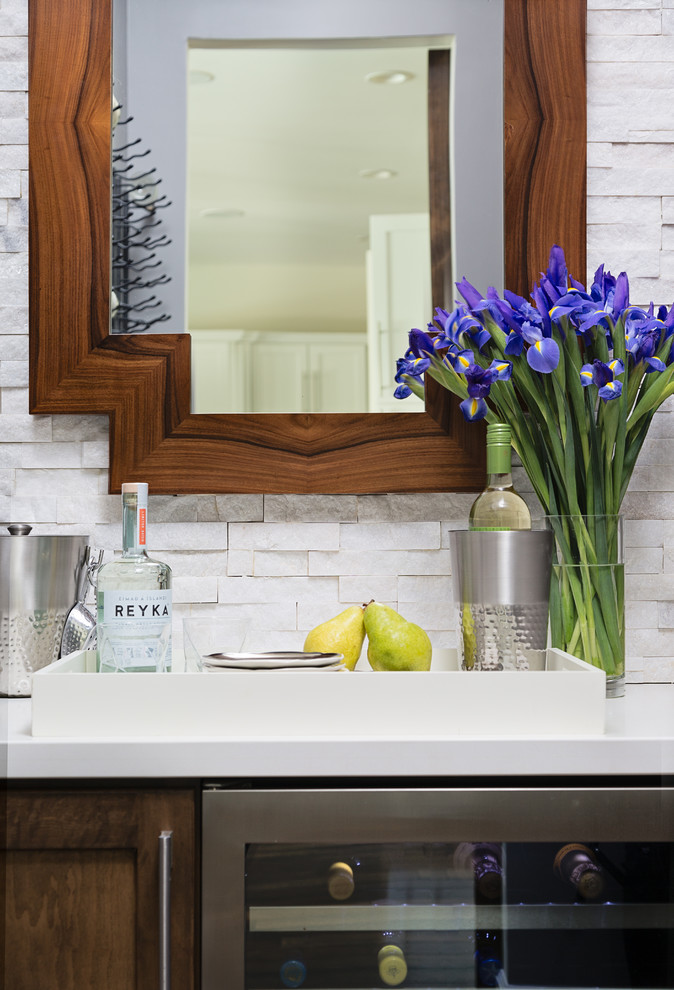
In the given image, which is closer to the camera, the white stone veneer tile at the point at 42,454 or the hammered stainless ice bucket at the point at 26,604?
the hammered stainless ice bucket at the point at 26,604

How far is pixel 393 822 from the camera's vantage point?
0.83m

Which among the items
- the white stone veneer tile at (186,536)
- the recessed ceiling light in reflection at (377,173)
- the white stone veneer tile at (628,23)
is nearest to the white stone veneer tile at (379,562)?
the white stone veneer tile at (186,536)

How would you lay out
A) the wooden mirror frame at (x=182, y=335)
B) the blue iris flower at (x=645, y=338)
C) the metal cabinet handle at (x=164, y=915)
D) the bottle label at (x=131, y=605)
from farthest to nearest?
the wooden mirror frame at (x=182, y=335) < the blue iris flower at (x=645, y=338) < the bottle label at (x=131, y=605) < the metal cabinet handle at (x=164, y=915)

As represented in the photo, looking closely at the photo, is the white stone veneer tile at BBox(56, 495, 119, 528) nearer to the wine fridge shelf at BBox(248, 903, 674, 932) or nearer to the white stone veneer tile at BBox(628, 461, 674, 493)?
the wine fridge shelf at BBox(248, 903, 674, 932)

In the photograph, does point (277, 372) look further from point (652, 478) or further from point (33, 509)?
point (652, 478)

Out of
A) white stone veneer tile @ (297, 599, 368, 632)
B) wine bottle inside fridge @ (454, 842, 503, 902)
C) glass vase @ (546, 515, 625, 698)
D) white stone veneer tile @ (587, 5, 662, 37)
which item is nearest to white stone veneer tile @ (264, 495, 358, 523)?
white stone veneer tile @ (297, 599, 368, 632)

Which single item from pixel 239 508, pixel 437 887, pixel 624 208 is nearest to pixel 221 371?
pixel 239 508

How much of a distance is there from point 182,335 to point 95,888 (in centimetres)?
76

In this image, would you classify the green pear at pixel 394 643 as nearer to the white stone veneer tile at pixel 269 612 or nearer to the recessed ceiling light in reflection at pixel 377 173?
the white stone veneer tile at pixel 269 612

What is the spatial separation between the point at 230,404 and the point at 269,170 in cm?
36

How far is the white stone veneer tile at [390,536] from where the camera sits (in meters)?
1.29

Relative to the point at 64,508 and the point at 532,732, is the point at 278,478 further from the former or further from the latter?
the point at 532,732

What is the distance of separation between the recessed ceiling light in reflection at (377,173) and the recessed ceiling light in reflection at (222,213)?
192mm

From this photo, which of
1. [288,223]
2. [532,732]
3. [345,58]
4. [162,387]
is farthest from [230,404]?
[532,732]
